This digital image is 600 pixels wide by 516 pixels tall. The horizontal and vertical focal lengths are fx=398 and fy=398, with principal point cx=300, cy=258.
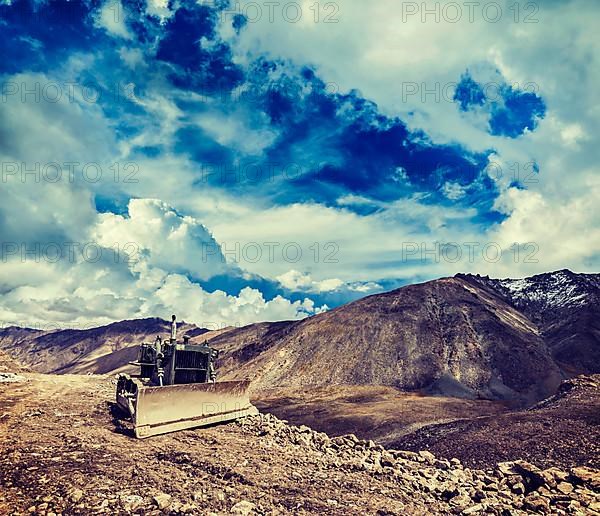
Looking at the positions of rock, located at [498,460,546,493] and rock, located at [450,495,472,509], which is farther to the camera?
rock, located at [498,460,546,493]

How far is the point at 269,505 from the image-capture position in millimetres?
7254

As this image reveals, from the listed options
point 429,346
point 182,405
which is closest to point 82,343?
point 429,346

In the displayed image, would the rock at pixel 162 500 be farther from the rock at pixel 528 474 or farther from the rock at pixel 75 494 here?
the rock at pixel 528 474

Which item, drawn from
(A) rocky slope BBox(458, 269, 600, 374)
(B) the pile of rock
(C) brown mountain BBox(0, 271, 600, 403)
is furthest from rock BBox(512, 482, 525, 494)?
(A) rocky slope BBox(458, 269, 600, 374)

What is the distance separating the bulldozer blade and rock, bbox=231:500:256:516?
502 centimetres

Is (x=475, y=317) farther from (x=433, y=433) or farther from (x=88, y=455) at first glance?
(x=88, y=455)

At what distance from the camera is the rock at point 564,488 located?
8609mm

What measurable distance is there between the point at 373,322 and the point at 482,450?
132ft

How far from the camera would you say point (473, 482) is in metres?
9.74

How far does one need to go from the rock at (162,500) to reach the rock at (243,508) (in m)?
1.12

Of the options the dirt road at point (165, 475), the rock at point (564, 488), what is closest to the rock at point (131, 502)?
the dirt road at point (165, 475)

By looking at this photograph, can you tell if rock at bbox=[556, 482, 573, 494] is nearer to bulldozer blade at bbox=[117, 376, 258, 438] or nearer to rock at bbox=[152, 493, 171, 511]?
rock at bbox=[152, 493, 171, 511]

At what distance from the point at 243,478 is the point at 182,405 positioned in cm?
458

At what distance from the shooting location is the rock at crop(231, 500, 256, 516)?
6.81 meters
